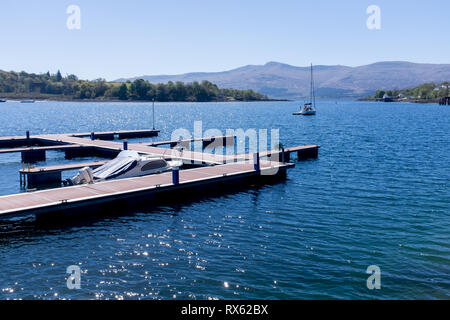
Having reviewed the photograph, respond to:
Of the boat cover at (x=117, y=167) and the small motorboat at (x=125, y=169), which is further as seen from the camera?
the boat cover at (x=117, y=167)

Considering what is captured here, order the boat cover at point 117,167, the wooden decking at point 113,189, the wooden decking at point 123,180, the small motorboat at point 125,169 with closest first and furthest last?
the wooden decking at point 113,189
the wooden decking at point 123,180
the small motorboat at point 125,169
the boat cover at point 117,167

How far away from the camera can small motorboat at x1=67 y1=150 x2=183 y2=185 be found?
25844 mm

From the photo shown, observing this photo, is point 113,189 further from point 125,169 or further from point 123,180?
point 125,169

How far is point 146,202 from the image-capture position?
24.8 metres

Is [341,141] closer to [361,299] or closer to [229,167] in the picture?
[229,167]

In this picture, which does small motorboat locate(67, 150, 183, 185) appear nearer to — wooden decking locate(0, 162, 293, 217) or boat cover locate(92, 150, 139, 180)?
boat cover locate(92, 150, 139, 180)

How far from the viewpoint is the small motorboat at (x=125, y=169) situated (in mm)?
25844

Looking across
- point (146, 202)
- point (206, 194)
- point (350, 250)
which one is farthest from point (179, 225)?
point (350, 250)

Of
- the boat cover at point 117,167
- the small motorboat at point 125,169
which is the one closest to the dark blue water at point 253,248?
the small motorboat at point 125,169

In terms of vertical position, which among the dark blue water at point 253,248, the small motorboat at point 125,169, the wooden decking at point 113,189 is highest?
the small motorboat at point 125,169

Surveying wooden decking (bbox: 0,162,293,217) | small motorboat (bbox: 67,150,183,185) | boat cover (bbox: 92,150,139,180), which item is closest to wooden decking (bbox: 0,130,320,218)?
wooden decking (bbox: 0,162,293,217)

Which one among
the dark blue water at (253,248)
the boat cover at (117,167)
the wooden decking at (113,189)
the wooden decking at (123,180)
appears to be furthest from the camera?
the boat cover at (117,167)

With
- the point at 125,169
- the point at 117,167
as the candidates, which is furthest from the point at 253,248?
the point at 117,167

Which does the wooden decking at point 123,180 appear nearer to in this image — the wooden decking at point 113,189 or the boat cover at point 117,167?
the wooden decking at point 113,189
